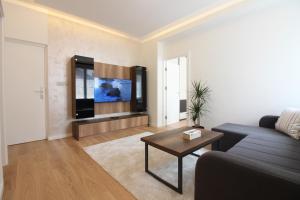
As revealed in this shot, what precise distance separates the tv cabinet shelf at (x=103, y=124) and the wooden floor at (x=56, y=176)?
0.55 metres

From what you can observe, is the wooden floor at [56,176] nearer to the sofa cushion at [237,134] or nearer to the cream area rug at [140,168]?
the cream area rug at [140,168]

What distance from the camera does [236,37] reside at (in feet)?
10.4

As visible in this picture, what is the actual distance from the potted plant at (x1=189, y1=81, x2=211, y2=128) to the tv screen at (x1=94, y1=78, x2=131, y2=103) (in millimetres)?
1975

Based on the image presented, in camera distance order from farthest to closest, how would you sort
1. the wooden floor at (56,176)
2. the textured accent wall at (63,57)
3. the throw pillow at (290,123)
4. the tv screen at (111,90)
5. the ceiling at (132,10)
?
the tv screen at (111,90), the textured accent wall at (63,57), the ceiling at (132,10), the throw pillow at (290,123), the wooden floor at (56,176)

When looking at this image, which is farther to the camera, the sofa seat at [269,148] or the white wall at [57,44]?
the white wall at [57,44]

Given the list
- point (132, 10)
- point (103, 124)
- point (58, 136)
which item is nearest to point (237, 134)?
point (103, 124)

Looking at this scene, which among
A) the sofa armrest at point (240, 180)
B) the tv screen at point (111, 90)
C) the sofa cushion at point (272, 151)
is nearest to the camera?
Answer: the sofa armrest at point (240, 180)

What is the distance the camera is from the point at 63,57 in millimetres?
3521

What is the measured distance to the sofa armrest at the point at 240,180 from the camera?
32.7 inches

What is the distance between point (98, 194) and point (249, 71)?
3362 millimetres

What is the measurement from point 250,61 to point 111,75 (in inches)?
134

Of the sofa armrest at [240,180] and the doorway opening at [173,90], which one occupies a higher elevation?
the doorway opening at [173,90]

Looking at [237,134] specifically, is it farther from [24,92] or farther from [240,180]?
[24,92]

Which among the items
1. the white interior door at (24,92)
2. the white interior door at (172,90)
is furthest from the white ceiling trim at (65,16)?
the white interior door at (172,90)
